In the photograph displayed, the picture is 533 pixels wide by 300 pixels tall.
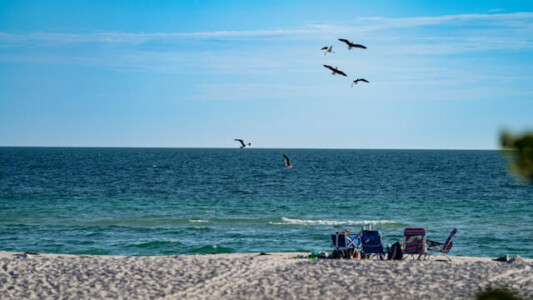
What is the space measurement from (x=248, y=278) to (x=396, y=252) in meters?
4.46

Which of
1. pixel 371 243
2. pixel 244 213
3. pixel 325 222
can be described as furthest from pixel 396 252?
pixel 244 213

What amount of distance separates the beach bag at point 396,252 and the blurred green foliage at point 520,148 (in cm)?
1307

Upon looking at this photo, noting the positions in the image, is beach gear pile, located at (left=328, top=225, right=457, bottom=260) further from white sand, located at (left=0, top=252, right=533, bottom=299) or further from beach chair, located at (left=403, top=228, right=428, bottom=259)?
white sand, located at (left=0, top=252, right=533, bottom=299)

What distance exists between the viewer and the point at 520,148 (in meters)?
4.64

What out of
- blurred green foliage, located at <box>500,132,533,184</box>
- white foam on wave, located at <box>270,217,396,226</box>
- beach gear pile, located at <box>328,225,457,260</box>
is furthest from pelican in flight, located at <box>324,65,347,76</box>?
white foam on wave, located at <box>270,217,396,226</box>

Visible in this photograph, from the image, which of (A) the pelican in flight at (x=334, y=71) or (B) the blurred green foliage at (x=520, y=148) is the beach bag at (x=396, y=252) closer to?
(A) the pelican in flight at (x=334, y=71)

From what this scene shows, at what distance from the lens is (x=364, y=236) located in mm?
17594

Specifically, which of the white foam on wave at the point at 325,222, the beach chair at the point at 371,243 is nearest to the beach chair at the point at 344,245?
the beach chair at the point at 371,243

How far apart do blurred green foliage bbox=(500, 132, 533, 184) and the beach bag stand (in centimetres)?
1307

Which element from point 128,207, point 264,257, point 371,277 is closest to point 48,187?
point 128,207

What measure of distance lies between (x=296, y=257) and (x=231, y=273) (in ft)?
9.90

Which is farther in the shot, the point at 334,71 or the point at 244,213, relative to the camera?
the point at 244,213

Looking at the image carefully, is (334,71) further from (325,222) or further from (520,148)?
(325,222)

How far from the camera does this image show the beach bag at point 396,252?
17.5 metres
